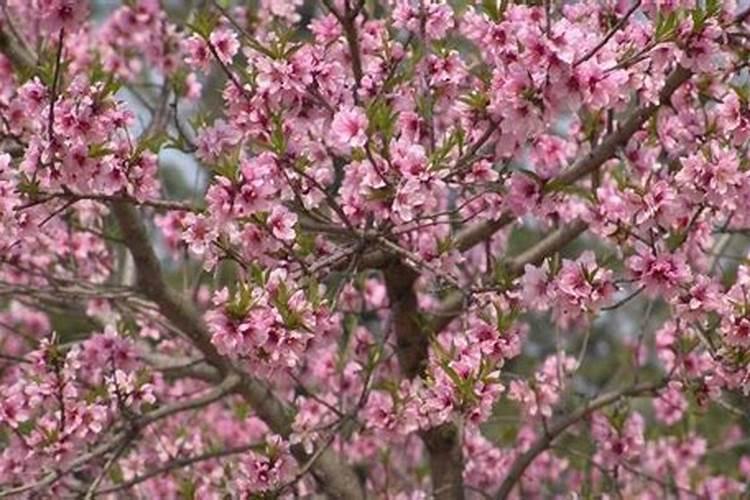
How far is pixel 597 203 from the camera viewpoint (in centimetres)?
342

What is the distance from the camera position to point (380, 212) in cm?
298

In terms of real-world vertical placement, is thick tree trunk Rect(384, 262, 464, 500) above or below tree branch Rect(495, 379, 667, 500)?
above

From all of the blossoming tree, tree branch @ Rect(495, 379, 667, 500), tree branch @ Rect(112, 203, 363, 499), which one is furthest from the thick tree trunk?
tree branch @ Rect(112, 203, 363, 499)

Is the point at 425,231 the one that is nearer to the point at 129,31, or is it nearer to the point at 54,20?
the point at 54,20

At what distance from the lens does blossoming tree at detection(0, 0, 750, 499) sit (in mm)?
2896

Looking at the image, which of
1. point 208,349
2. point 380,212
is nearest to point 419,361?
point 208,349

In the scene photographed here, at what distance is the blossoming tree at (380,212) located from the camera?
9.50 ft

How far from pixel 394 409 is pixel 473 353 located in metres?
0.57

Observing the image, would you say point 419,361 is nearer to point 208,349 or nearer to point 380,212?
point 208,349

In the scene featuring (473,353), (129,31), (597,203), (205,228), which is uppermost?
(129,31)

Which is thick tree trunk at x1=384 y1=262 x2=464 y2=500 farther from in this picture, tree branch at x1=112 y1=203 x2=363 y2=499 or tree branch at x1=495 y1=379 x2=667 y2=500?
tree branch at x1=112 y1=203 x2=363 y2=499

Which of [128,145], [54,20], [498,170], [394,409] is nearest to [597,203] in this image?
[498,170]

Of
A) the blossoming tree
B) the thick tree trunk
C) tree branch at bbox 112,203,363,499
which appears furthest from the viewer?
the thick tree trunk

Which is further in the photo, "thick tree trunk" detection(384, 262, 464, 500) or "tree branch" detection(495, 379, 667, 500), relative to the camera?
"thick tree trunk" detection(384, 262, 464, 500)
